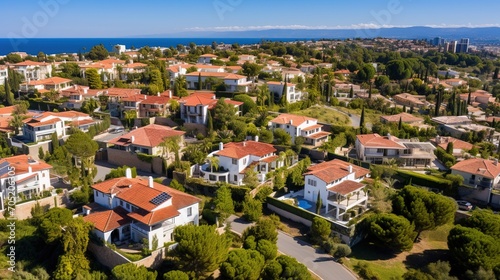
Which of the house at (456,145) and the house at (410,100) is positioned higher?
the house at (410,100)

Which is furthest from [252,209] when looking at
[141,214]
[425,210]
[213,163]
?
[425,210]

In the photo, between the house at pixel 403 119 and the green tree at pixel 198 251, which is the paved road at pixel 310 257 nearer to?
the green tree at pixel 198 251

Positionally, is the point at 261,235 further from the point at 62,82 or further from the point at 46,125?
the point at 62,82

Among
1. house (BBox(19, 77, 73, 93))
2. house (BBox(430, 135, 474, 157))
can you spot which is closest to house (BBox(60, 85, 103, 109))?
house (BBox(19, 77, 73, 93))

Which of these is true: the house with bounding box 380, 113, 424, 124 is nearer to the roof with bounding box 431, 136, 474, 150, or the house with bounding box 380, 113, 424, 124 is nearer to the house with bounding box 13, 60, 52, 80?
the roof with bounding box 431, 136, 474, 150

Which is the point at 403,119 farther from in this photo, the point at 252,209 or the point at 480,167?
the point at 252,209

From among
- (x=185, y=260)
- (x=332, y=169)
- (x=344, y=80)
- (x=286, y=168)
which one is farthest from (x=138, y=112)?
(x=344, y=80)

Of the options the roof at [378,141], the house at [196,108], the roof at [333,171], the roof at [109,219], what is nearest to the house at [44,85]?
the house at [196,108]
